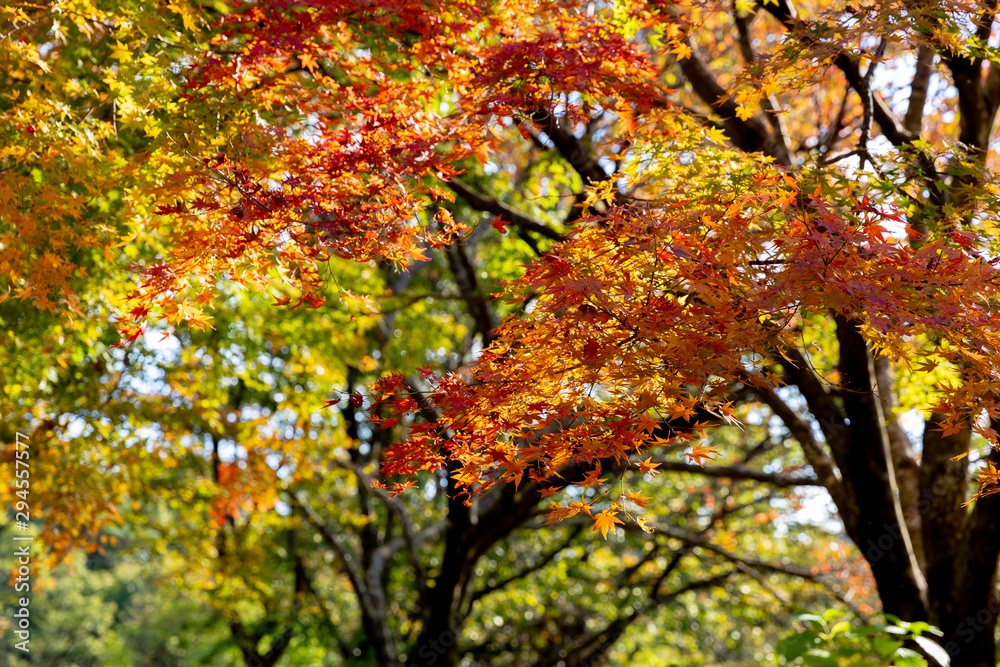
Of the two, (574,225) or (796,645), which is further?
(796,645)

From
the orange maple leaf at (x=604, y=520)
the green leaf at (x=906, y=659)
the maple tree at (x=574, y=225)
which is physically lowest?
the green leaf at (x=906, y=659)

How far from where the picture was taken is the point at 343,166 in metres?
3.07

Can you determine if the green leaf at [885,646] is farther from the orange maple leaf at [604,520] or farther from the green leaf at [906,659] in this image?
the orange maple leaf at [604,520]

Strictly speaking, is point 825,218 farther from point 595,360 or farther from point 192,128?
point 192,128

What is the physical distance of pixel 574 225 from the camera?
2.61 meters

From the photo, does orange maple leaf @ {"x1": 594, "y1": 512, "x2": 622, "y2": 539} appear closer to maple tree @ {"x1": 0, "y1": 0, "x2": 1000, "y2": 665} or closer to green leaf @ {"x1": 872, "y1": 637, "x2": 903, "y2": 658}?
maple tree @ {"x1": 0, "y1": 0, "x2": 1000, "y2": 665}

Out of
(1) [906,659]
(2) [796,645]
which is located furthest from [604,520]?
(1) [906,659]

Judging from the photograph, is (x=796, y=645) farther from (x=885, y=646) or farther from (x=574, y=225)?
(x=574, y=225)

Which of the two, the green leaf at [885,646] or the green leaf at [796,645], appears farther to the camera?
the green leaf at [796,645]

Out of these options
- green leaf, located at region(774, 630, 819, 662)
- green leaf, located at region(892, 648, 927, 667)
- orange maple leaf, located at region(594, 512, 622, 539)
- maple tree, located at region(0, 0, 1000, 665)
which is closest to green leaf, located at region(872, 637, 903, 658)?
green leaf, located at region(892, 648, 927, 667)

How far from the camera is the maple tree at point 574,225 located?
229 cm

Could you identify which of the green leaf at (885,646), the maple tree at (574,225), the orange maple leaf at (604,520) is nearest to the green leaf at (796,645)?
the green leaf at (885,646)

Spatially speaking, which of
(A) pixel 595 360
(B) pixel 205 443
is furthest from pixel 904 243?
(B) pixel 205 443

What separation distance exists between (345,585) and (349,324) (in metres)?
6.16
